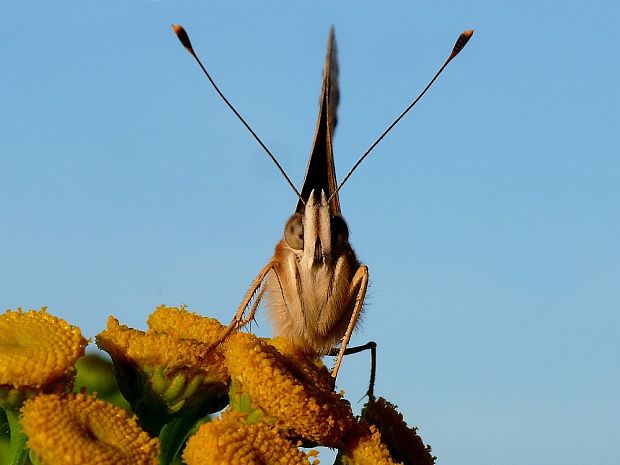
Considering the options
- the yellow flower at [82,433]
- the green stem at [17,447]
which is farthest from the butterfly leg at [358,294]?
the green stem at [17,447]

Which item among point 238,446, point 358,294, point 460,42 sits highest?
point 460,42

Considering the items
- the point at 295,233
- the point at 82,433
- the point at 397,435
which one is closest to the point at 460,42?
the point at 295,233

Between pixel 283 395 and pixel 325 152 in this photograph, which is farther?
pixel 325 152

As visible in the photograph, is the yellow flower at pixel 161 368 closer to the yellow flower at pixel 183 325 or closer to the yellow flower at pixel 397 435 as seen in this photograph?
the yellow flower at pixel 183 325

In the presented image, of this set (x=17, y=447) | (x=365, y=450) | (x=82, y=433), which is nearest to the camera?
(x=82, y=433)

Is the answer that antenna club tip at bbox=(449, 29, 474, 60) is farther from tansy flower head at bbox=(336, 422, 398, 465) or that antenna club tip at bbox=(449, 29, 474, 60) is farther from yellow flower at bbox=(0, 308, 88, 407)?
yellow flower at bbox=(0, 308, 88, 407)

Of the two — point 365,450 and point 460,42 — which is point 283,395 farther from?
point 460,42

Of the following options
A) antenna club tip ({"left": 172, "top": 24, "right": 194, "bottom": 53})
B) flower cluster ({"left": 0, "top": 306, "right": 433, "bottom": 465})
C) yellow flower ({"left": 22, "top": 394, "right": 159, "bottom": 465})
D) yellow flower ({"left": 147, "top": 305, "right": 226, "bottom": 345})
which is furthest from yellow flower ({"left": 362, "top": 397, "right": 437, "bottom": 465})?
antenna club tip ({"left": 172, "top": 24, "right": 194, "bottom": 53})
